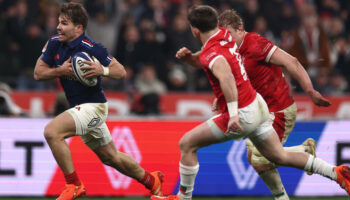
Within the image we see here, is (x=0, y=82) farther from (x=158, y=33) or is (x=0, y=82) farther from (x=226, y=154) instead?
(x=226, y=154)

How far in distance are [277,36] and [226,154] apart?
6.86 m

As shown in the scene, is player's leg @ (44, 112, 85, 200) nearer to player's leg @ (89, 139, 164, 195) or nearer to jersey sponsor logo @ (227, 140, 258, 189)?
player's leg @ (89, 139, 164, 195)

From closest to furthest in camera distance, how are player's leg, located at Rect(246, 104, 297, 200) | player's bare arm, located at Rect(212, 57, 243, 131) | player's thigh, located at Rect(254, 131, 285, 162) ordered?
player's bare arm, located at Rect(212, 57, 243, 131)
player's thigh, located at Rect(254, 131, 285, 162)
player's leg, located at Rect(246, 104, 297, 200)

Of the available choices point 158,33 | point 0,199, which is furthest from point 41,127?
point 158,33

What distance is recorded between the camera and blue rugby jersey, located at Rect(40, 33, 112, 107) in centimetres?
765

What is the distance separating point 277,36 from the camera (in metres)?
15.9

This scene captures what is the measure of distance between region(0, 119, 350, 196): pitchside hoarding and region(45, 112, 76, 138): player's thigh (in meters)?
2.04

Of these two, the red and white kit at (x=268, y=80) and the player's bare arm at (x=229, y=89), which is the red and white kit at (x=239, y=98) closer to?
the player's bare arm at (x=229, y=89)

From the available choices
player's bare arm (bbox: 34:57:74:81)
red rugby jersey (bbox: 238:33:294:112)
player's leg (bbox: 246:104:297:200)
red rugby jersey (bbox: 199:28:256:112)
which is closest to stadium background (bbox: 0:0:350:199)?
player's leg (bbox: 246:104:297:200)

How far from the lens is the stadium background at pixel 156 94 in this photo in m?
9.44

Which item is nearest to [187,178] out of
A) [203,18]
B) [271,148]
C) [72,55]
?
[271,148]

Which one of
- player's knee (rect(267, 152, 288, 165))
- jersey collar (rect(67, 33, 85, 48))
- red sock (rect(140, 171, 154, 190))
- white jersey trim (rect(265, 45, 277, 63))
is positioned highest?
white jersey trim (rect(265, 45, 277, 63))

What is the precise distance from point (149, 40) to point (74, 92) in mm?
6715

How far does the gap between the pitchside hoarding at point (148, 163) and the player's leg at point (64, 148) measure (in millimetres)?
1993
